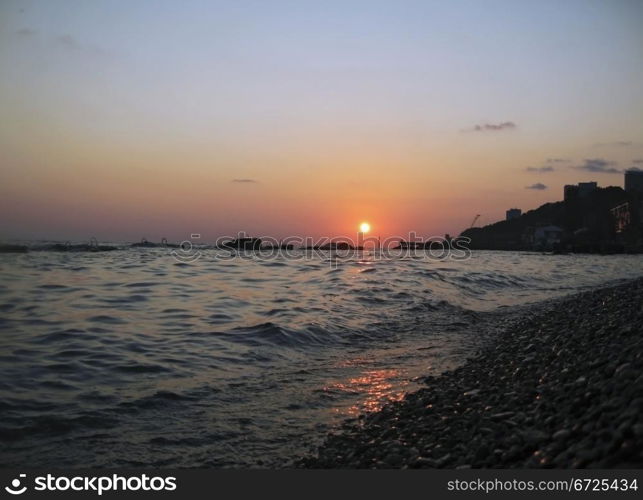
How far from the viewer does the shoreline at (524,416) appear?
14.2 feet

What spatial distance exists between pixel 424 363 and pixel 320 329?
202 inches

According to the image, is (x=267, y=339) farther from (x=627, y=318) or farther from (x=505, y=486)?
(x=505, y=486)

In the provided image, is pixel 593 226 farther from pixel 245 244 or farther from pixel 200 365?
pixel 200 365

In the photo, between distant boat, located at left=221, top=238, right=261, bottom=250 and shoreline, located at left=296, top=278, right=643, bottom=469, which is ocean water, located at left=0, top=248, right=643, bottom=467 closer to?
shoreline, located at left=296, top=278, right=643, bottom=469

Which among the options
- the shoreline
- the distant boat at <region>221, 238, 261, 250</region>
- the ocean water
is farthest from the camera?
the distant boat at <region>221, 238, 261, 250</region>

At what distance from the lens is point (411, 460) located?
5457mm

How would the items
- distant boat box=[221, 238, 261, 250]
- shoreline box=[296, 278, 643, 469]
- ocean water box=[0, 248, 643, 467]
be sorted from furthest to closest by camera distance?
1. distant boat box=[221, 238, 261, 250]
2. ocean water box=[0, 248, 643, 467]
3. shoreline box=[296, 278, 643, 469]

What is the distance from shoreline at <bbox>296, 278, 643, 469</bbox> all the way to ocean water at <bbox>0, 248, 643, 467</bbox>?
0.91 meters

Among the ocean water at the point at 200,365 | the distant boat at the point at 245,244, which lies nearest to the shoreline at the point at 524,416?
the ocean water at the point at 200,365

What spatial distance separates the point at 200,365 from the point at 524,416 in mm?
7865

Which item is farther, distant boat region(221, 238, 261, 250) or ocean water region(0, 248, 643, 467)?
distant boat region(221, 238, 261, 250)

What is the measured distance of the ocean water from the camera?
698cm

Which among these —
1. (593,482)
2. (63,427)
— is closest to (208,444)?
(63,427)

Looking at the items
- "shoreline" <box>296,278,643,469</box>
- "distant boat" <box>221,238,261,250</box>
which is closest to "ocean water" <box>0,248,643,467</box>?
"shoreline" <box>296,278,643,469</box>
